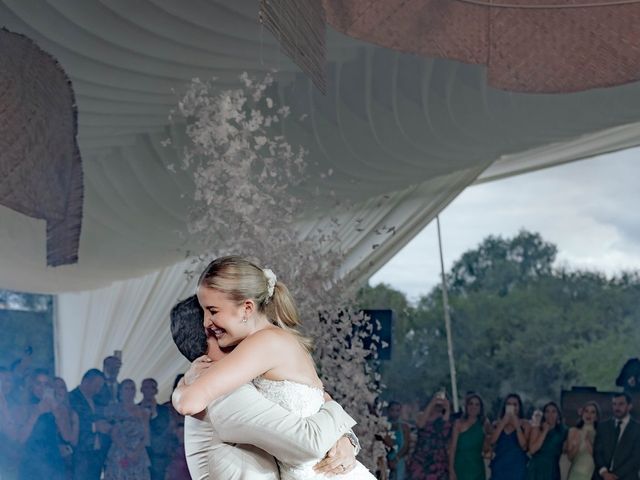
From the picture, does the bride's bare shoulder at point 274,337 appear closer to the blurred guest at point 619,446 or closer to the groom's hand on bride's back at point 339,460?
the groom's hand on bride's back at point 339,460

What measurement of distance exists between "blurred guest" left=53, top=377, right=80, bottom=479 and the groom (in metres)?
4.01

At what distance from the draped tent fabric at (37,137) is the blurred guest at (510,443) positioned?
3.29 m

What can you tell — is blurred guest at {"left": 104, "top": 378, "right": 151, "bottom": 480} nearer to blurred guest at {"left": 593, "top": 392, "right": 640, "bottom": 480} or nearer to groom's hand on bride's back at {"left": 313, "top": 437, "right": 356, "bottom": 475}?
blurred guest at {"left": 593, "top": 392, "right": 640, "bottom": 480}

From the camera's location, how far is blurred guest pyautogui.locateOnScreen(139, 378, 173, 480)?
586 cm

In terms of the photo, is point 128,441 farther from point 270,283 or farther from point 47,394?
point 270,283

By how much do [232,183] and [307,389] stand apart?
10.0ft

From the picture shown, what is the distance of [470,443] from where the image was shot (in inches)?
264

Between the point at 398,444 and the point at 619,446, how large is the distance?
1.39m

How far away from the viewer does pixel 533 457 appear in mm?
6582

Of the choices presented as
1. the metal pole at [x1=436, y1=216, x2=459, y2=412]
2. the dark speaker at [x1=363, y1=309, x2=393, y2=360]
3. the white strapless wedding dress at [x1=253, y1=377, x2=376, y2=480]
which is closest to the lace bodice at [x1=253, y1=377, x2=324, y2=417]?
the white strapless wedding dress at [x1=253, y1=377, x2=376, y2=480]

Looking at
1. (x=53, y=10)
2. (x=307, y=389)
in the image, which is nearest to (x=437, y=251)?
(x=53, y=10)

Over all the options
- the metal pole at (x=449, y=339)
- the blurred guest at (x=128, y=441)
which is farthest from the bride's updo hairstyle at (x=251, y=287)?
the metal pole at (x=449, y=339)

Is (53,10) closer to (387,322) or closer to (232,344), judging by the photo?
(387,322)

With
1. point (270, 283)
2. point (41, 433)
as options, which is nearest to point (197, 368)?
point (270, 283)
